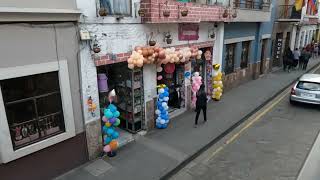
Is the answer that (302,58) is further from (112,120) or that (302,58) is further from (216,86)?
(112,120)

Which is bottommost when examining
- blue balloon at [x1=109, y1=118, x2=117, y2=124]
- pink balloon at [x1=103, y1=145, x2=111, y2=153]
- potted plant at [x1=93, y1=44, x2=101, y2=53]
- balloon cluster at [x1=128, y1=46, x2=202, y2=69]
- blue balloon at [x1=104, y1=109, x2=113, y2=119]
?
pink balloon at [x1=103, y1=145, x2=111, y2=153]

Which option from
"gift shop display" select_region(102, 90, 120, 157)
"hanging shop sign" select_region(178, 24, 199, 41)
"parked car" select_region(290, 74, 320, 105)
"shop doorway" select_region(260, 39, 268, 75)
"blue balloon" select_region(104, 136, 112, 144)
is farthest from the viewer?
"shop doorway" select_region(260, 39, 268, 75)

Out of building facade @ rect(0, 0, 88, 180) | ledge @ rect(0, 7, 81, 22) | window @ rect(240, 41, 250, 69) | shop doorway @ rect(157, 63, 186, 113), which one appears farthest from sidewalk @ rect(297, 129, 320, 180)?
window @ rect(240, 41, 250, 69)

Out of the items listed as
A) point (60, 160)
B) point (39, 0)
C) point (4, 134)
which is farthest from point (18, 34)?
point (60, 160)

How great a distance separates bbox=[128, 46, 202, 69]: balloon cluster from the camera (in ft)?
24.0

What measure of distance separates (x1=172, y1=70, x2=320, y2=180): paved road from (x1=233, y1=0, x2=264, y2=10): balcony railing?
19.4ft

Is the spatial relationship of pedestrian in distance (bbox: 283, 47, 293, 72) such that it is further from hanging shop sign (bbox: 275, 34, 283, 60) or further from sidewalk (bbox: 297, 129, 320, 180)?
sidewalk (bbox: 297, 129, 320, 180)

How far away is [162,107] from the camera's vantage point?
8.70m

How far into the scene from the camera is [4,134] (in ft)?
16.6

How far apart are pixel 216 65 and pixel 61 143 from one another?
7622 millimetres

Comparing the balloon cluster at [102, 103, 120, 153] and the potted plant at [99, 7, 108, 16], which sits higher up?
the potted plant at [99, 7, 108, 16]

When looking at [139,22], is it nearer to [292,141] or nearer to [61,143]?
[61,143]

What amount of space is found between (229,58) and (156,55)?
6558 mm

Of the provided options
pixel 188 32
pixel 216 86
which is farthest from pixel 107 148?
pixel 216 86
